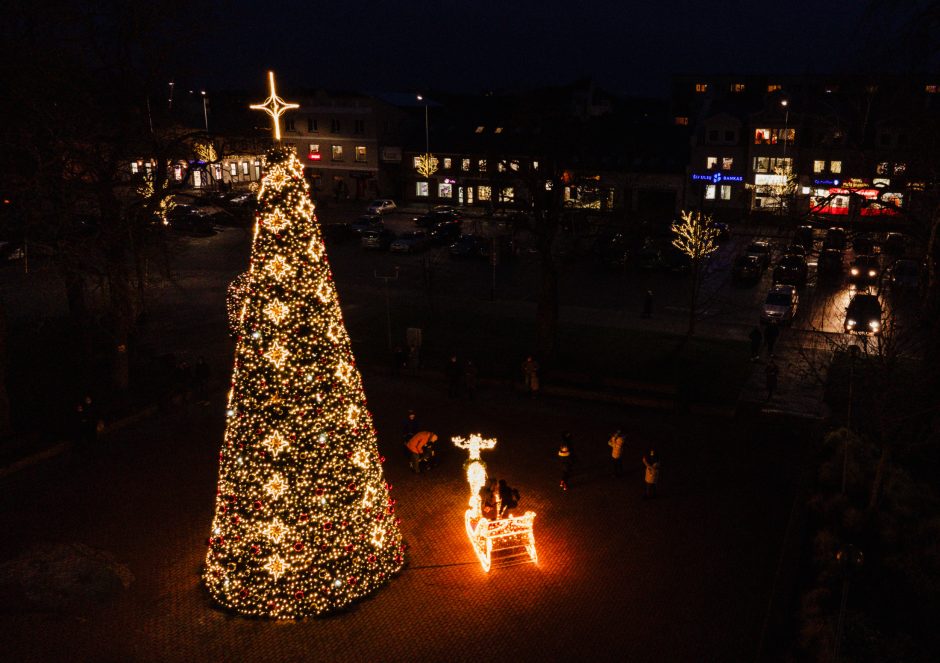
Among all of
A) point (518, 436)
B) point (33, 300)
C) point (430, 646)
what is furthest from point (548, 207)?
point (33, 300)

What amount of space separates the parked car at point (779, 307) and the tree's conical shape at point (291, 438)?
2117cm

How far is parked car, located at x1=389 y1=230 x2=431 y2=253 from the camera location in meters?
42.0

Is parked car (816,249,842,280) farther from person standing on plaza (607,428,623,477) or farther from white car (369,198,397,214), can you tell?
white car (369,198,397,214)

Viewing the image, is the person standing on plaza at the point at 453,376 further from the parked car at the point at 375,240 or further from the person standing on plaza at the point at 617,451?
the parked car at the point at 375,240

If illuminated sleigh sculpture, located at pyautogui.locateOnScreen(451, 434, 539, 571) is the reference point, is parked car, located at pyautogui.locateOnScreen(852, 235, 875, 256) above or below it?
above

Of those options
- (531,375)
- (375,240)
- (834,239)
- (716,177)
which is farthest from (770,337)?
(716,177)

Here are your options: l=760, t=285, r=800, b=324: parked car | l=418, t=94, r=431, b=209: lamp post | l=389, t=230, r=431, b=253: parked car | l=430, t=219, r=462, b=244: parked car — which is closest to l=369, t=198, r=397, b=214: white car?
l=418, t=94, r=431, b=209: lamp post

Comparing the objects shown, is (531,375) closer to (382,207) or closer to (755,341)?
(755,341)

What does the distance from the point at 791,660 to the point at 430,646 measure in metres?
5.20

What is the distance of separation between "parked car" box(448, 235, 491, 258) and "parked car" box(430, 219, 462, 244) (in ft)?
11.6

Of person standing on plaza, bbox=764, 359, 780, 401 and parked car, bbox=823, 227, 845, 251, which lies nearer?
person standing on plaza, bbox=764, 359, 780, 401

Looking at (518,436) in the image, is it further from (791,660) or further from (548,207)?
(791,660)

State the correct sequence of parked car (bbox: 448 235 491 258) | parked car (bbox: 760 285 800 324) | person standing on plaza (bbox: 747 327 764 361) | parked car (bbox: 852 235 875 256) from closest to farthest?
parked car (bbox: 852 235 875 256)
person standing on plaza (bbox: 747 327 764 361)
parked car (bbox: 760 285 800 324)
parked car (bbox: 448 235 491 258)

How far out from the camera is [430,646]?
10805 mm
